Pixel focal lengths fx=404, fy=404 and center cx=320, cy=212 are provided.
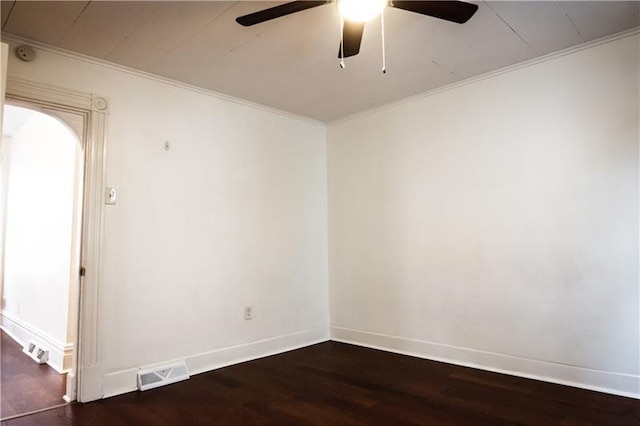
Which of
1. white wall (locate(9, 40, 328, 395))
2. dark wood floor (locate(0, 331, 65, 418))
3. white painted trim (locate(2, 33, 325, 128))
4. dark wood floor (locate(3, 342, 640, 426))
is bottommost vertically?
dark wood floor (locate(0, 331, 65, 418))

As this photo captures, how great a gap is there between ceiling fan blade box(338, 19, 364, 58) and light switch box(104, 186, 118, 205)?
1959 millimetres

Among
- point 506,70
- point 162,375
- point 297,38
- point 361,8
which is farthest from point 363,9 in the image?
point 162,375

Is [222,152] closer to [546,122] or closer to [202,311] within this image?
[202,311]

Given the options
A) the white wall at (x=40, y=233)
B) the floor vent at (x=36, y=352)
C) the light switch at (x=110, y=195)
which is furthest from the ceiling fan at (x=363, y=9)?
the floor vent at (x=36, y=352)

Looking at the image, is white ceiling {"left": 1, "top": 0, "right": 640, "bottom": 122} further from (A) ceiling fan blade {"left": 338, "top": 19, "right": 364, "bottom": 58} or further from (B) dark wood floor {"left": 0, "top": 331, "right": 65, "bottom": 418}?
(B) dark wood floor {"left": 0, "top": 331, "right": 65, "bottom": 418}

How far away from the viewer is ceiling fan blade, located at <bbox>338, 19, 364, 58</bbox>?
7.22ft

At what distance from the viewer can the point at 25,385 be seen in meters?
3.11

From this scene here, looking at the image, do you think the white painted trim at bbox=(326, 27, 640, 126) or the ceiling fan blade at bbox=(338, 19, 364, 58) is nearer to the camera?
the ceiling fan blade at bbox=(338, 19, 364, 58)

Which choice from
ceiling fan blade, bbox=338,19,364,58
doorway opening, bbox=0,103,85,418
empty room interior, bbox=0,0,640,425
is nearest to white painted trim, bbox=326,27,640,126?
empty room interior, bbox=0,0,640,425

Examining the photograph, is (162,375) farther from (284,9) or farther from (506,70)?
(506,70)

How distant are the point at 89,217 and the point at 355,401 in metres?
2.25

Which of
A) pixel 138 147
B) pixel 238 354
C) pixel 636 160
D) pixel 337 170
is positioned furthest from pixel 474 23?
pixel 238 354

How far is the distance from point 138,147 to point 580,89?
3.34m

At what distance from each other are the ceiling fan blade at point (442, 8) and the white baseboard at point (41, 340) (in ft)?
11.7
